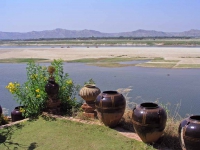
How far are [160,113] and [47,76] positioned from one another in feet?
15.5

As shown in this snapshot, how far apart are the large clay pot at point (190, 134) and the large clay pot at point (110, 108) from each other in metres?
1.96

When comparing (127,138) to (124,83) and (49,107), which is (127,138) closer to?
(49,107)

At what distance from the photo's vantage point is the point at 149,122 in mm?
5902

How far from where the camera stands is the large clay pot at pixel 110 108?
278 inches

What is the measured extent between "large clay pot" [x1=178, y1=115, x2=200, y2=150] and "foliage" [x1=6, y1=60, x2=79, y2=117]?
15.1 feet

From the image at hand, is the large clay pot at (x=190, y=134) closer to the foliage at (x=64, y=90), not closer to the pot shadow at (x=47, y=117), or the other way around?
the pot shadow at (x=47, y=117)

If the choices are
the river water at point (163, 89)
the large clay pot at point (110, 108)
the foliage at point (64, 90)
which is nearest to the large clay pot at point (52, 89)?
the foliage at point (64, 90)

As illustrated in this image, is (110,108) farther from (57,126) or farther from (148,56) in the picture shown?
(148,56)

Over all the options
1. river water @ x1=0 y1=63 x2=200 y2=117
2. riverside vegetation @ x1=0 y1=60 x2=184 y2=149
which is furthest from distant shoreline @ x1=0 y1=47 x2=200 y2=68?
riverside vegetation @ x1=0 y1=60 x2=184 y2=149

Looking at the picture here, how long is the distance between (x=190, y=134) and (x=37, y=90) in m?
4.92

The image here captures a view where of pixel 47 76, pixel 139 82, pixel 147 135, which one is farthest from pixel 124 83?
pixel 147 135

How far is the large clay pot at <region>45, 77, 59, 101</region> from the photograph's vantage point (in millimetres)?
8664

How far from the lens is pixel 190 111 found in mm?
12438

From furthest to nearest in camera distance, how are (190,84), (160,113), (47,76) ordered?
1. (190,84)
2. (47,76)
3. (160,113)
